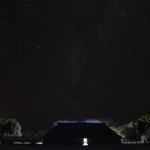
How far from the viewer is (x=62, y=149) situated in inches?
1281

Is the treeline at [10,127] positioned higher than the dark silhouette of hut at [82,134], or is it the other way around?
the treeline at [10,127]

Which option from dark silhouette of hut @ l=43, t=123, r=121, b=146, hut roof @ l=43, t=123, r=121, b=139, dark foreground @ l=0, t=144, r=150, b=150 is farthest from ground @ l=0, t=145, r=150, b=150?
hut roof @ l=43, t=123, r=121, b=139

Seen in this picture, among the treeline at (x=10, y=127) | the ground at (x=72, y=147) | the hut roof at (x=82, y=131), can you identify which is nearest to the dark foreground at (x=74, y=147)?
the ground at (x=72, y=147)

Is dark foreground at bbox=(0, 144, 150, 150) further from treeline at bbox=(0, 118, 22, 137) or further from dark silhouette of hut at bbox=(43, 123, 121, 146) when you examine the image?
treeline at bbox=(0, 118, 22, 137)

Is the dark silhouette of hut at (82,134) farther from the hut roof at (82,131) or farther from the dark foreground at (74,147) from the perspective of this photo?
the dark foreground at (74,147)

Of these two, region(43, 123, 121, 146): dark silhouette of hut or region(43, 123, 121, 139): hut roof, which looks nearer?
region(43, 123, 121, 146): dark silhouette of hut

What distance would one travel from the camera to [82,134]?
51.8 metres

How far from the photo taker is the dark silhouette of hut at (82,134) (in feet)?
170

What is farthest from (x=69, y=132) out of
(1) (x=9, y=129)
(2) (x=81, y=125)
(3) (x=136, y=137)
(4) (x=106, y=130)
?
(1) (x=9, y=129)

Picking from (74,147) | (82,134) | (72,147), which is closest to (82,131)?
(82,134)

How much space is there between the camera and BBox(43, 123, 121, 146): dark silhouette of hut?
51688mm

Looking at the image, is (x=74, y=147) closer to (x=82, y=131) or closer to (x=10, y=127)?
(x=82, y=131)

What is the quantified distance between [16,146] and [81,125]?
20.7 metres

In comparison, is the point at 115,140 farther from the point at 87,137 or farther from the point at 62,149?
the point at 62,149
